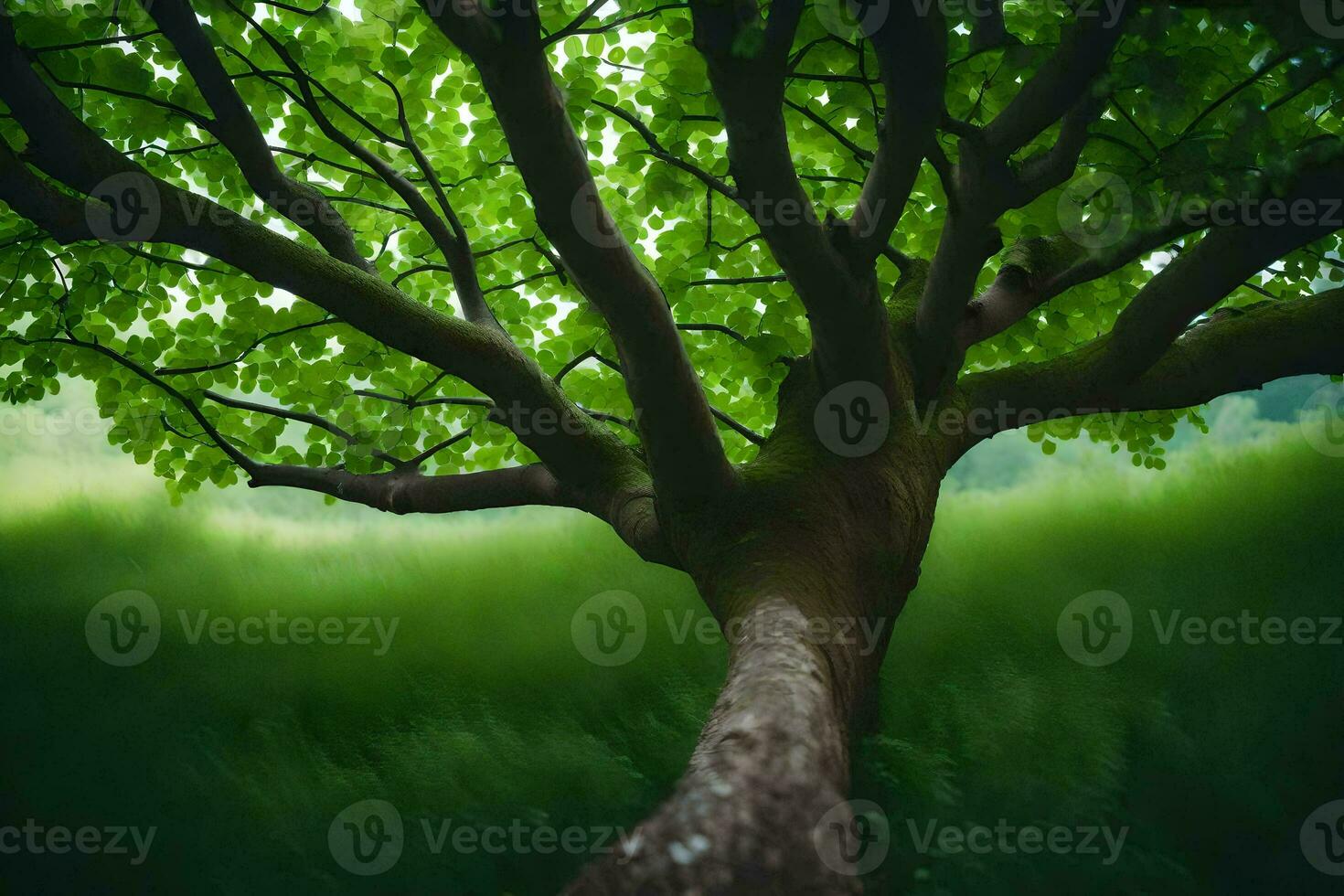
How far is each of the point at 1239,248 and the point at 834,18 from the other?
5.51ft

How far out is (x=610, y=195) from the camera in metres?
4.46

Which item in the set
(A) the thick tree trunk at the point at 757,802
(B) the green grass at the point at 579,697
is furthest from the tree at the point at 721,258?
(B) the green grass at the point at 579,697

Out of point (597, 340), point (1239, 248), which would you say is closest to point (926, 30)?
point (1239, 248)

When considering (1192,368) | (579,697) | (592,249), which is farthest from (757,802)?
(579,697)

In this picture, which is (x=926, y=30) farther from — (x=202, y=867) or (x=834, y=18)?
(x=202, y=867)

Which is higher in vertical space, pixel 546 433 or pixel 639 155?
pixel 639 155

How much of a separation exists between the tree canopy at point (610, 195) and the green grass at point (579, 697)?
4.41 feet

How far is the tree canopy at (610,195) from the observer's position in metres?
2.42

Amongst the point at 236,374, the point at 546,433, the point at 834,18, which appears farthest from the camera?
the point at 236,374

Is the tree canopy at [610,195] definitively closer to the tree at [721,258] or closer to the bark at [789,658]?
the tree at [721,258]

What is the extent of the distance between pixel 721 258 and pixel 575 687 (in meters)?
2.88

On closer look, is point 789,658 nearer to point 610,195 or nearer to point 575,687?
point 610,195

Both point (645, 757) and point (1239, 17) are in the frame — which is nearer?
point (1239, 17)

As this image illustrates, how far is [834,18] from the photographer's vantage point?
2.57 m
